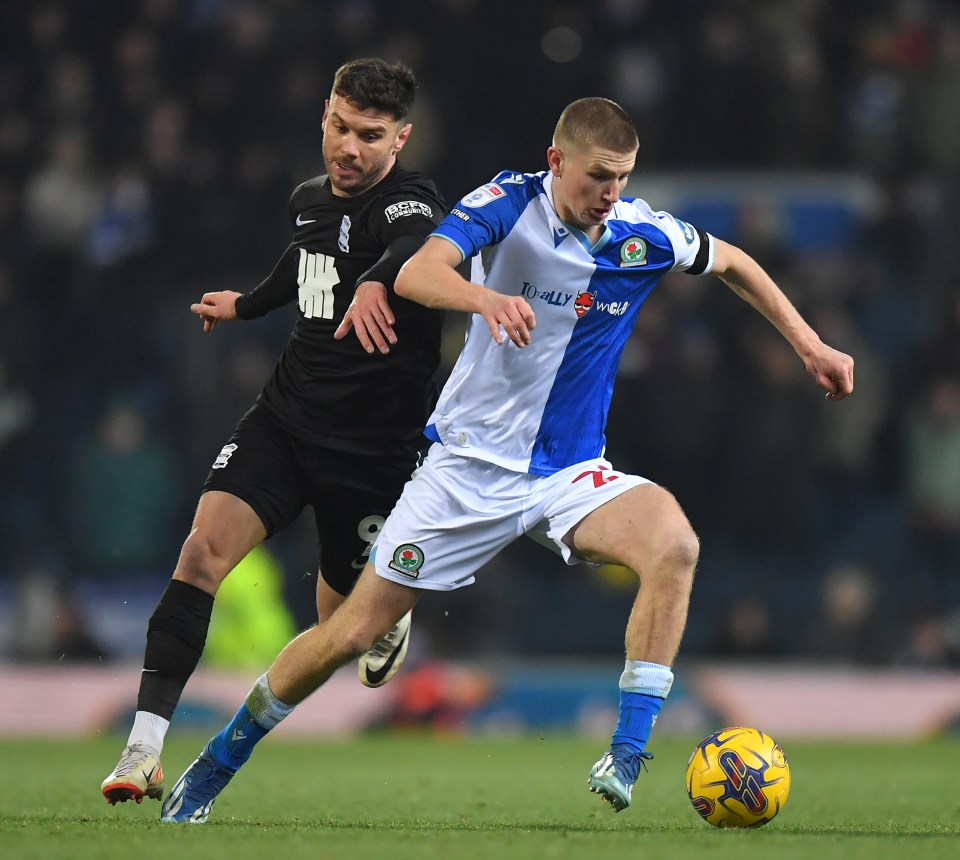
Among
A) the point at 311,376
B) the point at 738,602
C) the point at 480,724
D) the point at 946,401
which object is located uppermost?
the point at 311,376

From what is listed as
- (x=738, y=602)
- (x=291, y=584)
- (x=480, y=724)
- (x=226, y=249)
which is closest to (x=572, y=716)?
(x=480, y=724)

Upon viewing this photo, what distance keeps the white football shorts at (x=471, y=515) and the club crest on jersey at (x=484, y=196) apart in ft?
2.76

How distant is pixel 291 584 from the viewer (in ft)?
39.1

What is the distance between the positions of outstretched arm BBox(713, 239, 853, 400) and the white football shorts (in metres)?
0.67

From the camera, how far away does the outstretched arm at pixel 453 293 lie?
4547 millimetres

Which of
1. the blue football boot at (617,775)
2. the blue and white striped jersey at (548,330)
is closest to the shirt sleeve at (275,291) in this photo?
the blue and white striped jersey at (548,330)

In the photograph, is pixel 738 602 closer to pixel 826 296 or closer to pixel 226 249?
pixel 826 296

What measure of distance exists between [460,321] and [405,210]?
6.69m

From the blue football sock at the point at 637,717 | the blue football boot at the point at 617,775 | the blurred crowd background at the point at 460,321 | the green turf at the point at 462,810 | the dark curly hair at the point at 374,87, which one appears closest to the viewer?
the green turf at the point at 462,810

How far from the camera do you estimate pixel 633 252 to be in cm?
542

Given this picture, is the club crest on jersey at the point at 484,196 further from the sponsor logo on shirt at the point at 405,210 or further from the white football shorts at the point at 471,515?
the white football shorts at the point at 471,515

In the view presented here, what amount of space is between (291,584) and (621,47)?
5.43 meters

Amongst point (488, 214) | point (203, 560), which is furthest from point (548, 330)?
point (203, 560)

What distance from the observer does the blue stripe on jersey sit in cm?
538
